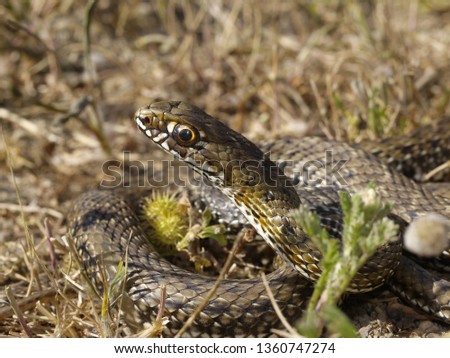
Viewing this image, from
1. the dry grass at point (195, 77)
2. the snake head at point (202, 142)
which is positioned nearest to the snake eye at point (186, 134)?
the snake head at point (202, 142)

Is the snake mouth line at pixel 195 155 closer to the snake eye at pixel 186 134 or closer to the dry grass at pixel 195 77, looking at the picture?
the snake eye at pixel 186 134

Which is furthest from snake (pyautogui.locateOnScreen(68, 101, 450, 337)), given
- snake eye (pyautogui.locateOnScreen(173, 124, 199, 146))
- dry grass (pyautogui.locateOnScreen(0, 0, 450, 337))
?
dry grass (pyautogui.locateOnScreen(0, 0, 450, 337))

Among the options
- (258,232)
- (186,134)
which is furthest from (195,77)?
(258,232)

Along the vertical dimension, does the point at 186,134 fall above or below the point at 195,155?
above

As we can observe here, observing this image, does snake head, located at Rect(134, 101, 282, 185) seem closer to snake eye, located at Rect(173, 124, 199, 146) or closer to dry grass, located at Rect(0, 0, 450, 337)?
snake eye, located at Rect(173, 124, 199, 146)

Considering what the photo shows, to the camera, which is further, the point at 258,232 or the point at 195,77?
the point at 195,77

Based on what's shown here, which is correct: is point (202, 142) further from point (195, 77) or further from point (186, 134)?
point (195, 77)

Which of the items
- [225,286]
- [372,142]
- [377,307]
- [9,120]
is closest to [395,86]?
[372,142]
